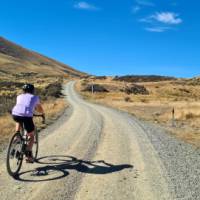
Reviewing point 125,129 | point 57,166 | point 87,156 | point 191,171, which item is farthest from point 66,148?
point 125,129

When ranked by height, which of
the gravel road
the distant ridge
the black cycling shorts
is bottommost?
the gravel road

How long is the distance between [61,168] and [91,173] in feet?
2.87

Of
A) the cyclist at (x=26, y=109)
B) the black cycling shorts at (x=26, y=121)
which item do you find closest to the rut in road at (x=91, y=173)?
the black cycling shorts at (x=26, y=121)

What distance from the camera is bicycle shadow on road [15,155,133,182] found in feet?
29.1

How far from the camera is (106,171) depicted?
9.70m

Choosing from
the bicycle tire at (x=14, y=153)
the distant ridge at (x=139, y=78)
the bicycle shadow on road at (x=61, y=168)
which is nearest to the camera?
the bicycle tire at (x=14, y=153)

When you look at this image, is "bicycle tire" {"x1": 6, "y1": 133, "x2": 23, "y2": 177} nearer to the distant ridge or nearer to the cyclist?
the cyclist

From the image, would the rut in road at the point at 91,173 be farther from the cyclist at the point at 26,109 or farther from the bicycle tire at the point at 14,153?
the cyclist at the point at 26,109

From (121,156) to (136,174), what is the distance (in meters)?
2.21

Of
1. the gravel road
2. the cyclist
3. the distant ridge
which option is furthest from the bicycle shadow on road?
the distant ridge

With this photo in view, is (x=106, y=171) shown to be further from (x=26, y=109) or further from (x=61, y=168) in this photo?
(x=26, y=109)

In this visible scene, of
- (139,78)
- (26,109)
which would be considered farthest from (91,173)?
(139,78)

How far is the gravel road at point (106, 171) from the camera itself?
7840mm

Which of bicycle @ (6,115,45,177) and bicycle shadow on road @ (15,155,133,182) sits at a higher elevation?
bicycle @ (6,115,45,177)
